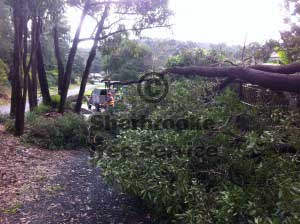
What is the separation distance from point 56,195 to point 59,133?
4.59m

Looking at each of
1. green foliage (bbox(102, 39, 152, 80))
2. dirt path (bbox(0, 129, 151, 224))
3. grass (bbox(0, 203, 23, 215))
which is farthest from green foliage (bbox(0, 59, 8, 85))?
grass (bbox(0, 203, 23, 215))

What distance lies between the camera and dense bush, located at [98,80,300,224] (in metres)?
3.09

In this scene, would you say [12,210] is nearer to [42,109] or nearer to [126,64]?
[42,109]

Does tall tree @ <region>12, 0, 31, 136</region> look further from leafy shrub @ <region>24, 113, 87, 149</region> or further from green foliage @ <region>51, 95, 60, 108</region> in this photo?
green foliage @ <region>51, 95, 60, 108</region>

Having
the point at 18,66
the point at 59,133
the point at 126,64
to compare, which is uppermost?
the point at 126,64

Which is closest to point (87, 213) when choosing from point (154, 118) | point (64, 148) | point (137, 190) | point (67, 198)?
point (67, 198)

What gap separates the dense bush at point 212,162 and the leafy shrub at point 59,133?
16.9ft

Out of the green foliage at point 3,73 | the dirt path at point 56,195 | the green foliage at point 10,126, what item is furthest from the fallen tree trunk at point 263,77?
the green foliage at point 3,73

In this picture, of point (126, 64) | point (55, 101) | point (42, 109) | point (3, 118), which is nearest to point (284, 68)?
point (3, 118)

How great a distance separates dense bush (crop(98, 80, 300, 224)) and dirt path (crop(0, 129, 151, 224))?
68cm

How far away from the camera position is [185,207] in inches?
153

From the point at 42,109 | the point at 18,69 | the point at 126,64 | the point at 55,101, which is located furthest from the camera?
the point at 126,64

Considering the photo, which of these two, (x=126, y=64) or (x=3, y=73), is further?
(x=126, y=64)

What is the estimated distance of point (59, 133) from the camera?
10.4 metres
